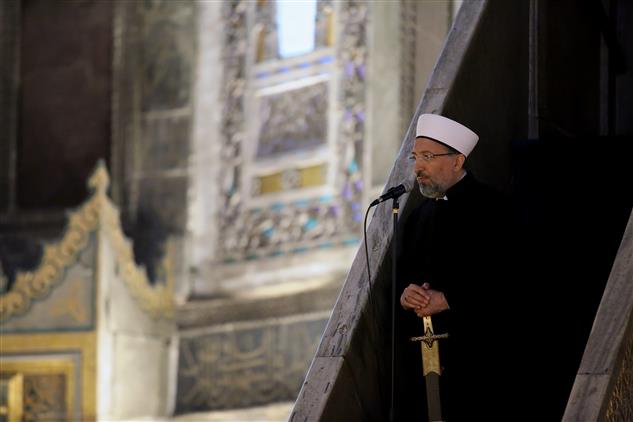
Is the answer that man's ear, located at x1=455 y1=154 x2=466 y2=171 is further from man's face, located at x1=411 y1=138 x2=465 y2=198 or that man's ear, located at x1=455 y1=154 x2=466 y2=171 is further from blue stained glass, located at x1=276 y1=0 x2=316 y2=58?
blue stained glass, located at x1=276 y1=0 x2=316 y2=58

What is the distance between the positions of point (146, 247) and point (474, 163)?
6.10 meters

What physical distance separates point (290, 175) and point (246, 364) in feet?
4.28

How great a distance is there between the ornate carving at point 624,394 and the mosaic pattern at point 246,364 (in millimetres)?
5525

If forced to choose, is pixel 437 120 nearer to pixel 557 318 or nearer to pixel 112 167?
pixel 557 318

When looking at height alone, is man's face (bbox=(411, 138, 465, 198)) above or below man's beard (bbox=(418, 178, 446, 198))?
above

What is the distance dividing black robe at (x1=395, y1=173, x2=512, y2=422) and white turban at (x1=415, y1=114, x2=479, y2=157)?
0.32 ft

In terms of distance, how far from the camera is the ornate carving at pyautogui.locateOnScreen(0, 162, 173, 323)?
8992mm

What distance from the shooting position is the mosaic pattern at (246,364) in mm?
9227

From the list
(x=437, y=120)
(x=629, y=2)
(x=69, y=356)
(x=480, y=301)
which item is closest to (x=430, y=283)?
(x=480, y=301)

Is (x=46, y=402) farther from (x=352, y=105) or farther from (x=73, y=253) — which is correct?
(x=352, y=105)

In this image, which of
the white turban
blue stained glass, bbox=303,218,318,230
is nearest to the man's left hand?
the white turban

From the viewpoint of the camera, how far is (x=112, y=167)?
34.9 feet

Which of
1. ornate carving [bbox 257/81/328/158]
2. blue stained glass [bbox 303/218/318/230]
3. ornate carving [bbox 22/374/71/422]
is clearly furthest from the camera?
ornate carving [bbox 257/81/328/158]

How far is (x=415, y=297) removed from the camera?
381cm
